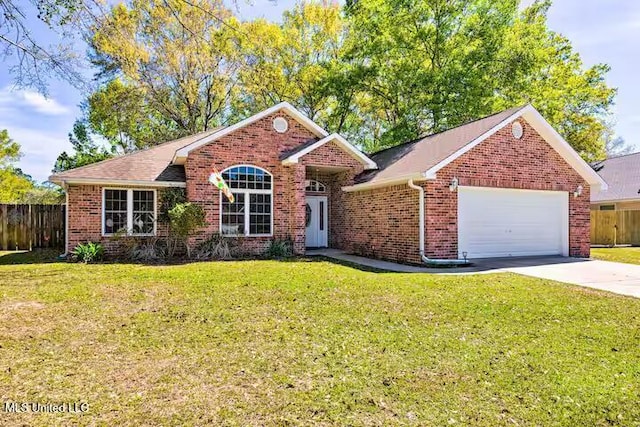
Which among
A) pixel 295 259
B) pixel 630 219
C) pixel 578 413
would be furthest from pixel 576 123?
pixel 578 413

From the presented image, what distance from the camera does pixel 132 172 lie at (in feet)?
44.5

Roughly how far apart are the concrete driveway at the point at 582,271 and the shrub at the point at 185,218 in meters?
8.40

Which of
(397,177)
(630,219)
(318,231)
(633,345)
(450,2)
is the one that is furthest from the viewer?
(450,2)

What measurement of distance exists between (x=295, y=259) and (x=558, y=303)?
7.65 meters

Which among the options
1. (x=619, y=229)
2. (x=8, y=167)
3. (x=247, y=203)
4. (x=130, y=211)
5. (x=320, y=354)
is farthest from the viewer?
→ (x=8, y=167)

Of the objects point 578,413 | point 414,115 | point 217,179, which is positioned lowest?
point 578,413

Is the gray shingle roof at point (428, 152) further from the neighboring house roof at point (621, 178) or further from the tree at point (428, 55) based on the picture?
the neighboring house roof at point (621, 178)

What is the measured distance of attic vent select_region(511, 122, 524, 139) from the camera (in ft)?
43.6

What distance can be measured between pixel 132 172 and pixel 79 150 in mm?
19834

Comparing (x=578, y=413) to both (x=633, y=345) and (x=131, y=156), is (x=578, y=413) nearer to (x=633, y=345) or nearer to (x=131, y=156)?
(x=633, y=345)

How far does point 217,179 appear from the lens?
41.6 feet

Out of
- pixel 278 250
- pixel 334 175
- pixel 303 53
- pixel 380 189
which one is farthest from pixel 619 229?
pixel 303 53

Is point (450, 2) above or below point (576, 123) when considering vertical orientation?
above

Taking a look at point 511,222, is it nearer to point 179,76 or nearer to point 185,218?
point 185,218
